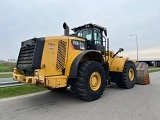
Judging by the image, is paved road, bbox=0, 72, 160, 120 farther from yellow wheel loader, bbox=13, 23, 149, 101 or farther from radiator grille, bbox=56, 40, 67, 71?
radiator grille, bbox=56, 40, 67, 71

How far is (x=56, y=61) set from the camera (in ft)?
22.2

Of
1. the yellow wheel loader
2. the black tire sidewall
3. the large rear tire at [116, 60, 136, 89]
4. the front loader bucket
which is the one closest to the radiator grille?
the yellow wheel loader

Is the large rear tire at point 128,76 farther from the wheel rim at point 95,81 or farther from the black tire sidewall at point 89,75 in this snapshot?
the wheel rim at point 95,81

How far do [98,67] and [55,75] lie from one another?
5.84ft

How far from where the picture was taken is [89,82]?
7238 millimetres

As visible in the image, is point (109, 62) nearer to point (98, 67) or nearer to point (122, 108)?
point (98, 67)

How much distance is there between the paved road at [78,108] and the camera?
558 centimetres

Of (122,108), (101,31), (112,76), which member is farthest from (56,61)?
(112,76)

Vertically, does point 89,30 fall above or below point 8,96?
above

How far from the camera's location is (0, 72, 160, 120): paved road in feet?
18.3

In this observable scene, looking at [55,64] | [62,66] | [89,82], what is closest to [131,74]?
[89,82]

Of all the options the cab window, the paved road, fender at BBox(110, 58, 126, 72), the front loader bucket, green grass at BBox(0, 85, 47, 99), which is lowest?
the paved road

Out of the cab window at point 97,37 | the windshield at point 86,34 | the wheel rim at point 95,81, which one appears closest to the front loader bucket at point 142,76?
the cab window at point 97,37

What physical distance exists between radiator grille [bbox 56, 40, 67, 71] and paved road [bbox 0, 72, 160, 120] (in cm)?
129
